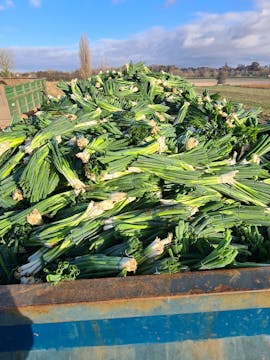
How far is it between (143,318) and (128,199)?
867 millimetres

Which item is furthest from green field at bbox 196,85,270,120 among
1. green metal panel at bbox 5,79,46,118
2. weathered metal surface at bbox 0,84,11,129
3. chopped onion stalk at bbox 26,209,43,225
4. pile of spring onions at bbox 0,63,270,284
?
chopped onion stalk at bbox 26,209,43,225

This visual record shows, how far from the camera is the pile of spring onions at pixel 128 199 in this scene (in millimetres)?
1658

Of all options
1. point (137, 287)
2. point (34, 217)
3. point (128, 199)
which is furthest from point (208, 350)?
point (34, 217)

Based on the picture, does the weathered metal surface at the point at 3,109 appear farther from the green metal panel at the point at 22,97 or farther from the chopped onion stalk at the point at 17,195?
the chopped onion stalk at the point at 17,195

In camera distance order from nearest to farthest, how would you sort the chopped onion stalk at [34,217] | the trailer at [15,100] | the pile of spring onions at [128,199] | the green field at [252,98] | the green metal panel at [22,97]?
the pile of spring onions at [128,199]
the chopped onion stalk at [34,217]
the trailer at [15,100]
the green metal panel at [22,97]
the green field at [252,98]

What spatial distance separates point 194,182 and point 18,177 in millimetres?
1214

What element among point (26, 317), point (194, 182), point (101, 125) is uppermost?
point (101, 125)

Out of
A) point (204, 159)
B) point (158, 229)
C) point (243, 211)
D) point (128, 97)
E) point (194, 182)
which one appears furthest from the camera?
point (128, 97)

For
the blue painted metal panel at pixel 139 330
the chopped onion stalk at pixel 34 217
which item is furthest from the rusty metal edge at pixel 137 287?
the chopped onion stalk at pixel 34 217

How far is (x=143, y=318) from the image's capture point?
1.34 metres

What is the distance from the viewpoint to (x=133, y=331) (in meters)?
1.38

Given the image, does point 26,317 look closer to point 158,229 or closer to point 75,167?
point 158,229

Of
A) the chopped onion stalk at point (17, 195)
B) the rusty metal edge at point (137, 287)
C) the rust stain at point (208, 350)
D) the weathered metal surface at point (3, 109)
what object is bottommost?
the weathered metal surface at point (3, 109)

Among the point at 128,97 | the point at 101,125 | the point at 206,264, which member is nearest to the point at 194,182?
the point at 206,264
